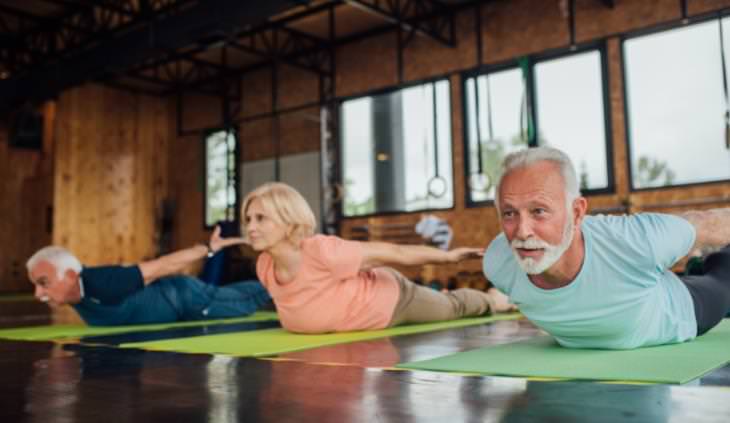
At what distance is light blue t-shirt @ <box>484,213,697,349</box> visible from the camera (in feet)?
6.03

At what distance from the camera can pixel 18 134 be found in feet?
33.1

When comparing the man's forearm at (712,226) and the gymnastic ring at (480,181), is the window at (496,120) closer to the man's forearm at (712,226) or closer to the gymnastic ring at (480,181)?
the gymnastic ring at (480,181)

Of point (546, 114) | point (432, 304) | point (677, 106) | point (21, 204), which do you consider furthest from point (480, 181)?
point (21, 204)

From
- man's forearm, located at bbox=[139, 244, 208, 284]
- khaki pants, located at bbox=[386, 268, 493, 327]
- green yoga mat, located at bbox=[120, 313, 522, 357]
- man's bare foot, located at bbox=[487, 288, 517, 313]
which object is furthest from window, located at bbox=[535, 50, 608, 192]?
man's forearm, located at bbox=[139, 244, 208, 284]

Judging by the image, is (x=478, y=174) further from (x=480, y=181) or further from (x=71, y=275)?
(x=71, y=275)

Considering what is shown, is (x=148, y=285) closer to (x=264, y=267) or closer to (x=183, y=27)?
(x=264, y=267)

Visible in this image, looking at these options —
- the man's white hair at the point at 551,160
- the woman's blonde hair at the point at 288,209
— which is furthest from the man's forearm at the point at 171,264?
the man's white hair at the point at 551,160

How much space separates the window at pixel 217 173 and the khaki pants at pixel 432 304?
6.85 metres

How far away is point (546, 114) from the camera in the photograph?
718cm

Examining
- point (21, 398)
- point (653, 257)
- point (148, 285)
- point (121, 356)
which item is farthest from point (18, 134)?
point (653, 257)

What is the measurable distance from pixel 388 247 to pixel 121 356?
3.76 feet

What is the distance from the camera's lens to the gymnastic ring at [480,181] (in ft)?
22.2

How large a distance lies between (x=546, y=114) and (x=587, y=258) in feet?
18.4

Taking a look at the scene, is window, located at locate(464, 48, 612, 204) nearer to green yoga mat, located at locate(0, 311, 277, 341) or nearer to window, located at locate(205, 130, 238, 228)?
green yoga mat, located at locate(0, 311, 277, 341)
